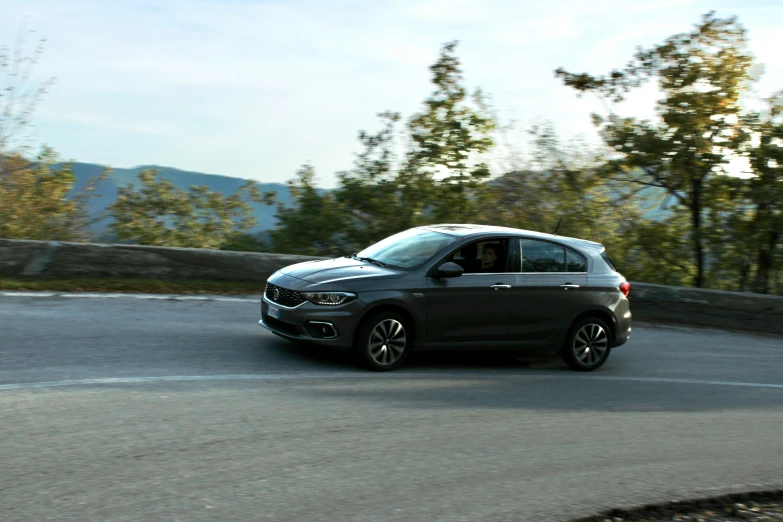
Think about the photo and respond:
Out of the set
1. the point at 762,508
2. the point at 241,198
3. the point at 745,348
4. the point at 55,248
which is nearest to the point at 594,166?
the point at 745,348

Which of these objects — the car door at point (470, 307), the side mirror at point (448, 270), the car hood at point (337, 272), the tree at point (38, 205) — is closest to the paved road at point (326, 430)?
the car door at point (470, 307)

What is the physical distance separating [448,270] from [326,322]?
1.48 metres

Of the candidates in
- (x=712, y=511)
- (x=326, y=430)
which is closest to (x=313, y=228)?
(x=326, y=430)

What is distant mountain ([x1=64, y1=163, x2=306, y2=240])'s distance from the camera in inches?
723

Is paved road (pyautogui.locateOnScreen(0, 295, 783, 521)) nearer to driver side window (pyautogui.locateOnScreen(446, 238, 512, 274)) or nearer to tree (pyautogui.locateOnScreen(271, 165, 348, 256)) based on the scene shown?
driver side window (pyautogui.locateOnScreen(446, 238, 512, 274))

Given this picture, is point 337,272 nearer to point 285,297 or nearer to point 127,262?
point 285,297

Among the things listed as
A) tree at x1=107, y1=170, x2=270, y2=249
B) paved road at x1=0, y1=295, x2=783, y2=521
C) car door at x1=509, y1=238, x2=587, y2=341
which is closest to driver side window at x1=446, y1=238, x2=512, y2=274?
car door at x1=509, y1=238, x2=587, y2=341

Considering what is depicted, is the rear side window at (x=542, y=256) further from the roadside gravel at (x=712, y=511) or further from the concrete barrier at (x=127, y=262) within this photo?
the concrete barrier at (x=127, y=262)

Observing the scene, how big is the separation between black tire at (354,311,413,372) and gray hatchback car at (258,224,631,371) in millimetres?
11

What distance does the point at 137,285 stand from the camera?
13.6 metres

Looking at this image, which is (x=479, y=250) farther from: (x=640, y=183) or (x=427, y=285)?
(x=640, y=183)

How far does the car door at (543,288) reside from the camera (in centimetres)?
1035

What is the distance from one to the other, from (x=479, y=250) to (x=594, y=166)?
9776 millimetres

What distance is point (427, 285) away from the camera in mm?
9719
